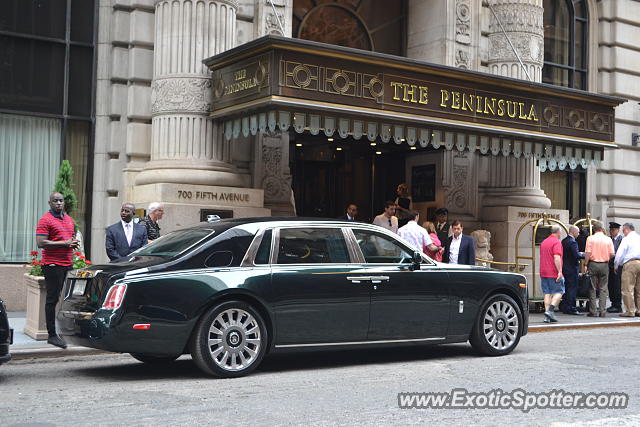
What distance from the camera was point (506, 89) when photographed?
16750mm

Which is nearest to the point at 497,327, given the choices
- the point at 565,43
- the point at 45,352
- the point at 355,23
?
the point at 45,352

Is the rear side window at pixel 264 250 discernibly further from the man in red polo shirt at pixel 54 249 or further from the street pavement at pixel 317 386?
the man in red polo shirt at pixel 54 249

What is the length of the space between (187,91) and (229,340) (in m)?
8.00

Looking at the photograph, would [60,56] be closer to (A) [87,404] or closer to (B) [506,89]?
(B) [506,89]

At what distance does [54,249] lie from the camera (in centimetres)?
1074

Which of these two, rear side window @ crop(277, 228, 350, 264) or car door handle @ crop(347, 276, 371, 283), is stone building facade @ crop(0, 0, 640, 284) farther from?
car door handle @ crop(347, 276, 371, 283)

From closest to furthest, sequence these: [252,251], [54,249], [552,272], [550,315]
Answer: [252,251]
[54,249]
[550,315]
[552,272]

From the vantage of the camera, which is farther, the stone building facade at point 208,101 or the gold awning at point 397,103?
the stone building facade at point 208,101

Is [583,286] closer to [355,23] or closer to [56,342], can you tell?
[355,23]

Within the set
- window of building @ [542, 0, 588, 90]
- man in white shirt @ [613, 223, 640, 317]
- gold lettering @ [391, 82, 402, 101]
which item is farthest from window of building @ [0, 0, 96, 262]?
window of building @ [542, 0, 588, 90]

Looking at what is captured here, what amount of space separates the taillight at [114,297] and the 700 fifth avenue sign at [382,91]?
19.4 ft

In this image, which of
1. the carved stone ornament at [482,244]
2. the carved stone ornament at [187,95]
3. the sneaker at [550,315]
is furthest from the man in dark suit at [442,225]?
the carved stone ornament at [187,95]

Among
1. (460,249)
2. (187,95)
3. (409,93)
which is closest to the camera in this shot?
(460,249)

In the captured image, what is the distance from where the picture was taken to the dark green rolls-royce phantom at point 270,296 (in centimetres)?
850
